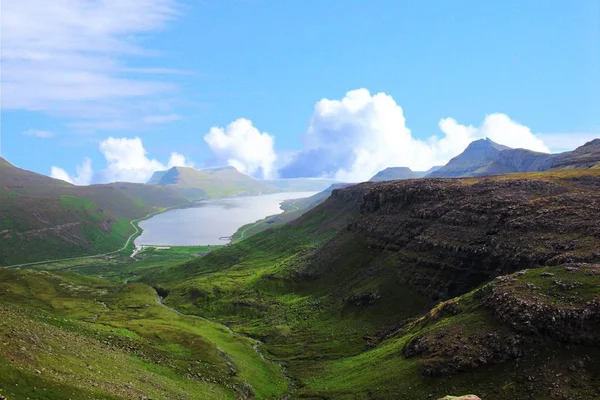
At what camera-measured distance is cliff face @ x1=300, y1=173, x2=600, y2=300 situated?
10706cm

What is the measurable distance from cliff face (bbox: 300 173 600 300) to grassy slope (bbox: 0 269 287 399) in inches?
2230

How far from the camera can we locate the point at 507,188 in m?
149

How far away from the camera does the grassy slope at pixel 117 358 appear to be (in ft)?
156

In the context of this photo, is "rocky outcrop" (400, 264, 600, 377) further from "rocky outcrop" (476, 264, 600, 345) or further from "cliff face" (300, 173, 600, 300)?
"cliff face" (300, 173, 600, 300)

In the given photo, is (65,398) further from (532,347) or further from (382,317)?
(382,317)

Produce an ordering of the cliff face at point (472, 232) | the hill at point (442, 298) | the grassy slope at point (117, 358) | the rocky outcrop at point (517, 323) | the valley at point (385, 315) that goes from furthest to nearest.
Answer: the cliff face at point (472, 232) < the hill at point (442, 298) < the rocky outcrop at point (517, 323) < the valley at point (385, 315) < the grassy slope at point (117, 358)

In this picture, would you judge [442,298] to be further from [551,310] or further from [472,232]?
[551,310]

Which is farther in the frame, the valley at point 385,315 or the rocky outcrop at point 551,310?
the rocky outcrop at point 551,310

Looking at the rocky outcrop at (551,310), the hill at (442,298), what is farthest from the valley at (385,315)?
the hill at (442,298)

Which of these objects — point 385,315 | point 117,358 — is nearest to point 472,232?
point 385,315

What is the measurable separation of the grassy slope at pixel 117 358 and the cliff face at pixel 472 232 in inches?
2230

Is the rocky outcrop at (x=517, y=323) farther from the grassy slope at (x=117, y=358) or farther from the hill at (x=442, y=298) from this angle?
the grassy slope at (x=117, y=358)

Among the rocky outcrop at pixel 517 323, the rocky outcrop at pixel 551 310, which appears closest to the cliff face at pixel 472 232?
the rocky outcrop at pixel 517 323

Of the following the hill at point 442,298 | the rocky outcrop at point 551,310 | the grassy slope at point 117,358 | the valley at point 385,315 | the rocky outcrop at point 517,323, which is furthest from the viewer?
the hill at point 442,298
